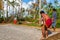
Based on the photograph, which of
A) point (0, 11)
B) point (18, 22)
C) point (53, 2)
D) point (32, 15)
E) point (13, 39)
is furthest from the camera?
point (0, 11)

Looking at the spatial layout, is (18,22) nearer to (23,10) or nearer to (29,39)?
(23,10)

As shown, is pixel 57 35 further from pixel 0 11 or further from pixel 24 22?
pixel 0 11

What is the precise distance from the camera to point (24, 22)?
1795cm

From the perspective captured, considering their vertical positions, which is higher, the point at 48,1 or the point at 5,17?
the point at 48,1

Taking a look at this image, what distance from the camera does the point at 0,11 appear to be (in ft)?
64.8

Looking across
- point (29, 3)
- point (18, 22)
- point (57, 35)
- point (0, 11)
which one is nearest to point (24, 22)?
point (18, 22)

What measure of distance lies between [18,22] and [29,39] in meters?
9.16

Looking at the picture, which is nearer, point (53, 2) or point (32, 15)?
point (53, 2)

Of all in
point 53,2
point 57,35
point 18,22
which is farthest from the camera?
point 18,22

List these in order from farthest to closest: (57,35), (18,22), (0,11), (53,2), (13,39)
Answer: (0,11) < (18,22) < (53,2) < (57,35) < (13,39)

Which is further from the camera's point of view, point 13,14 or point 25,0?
point 13,14

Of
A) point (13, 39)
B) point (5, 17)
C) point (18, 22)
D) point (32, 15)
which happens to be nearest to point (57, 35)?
point (13, 39)

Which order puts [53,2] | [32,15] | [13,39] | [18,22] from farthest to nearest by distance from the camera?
[18,22] < [32,15] < [53,2] < [13,39]

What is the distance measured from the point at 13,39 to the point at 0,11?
10959 mm
